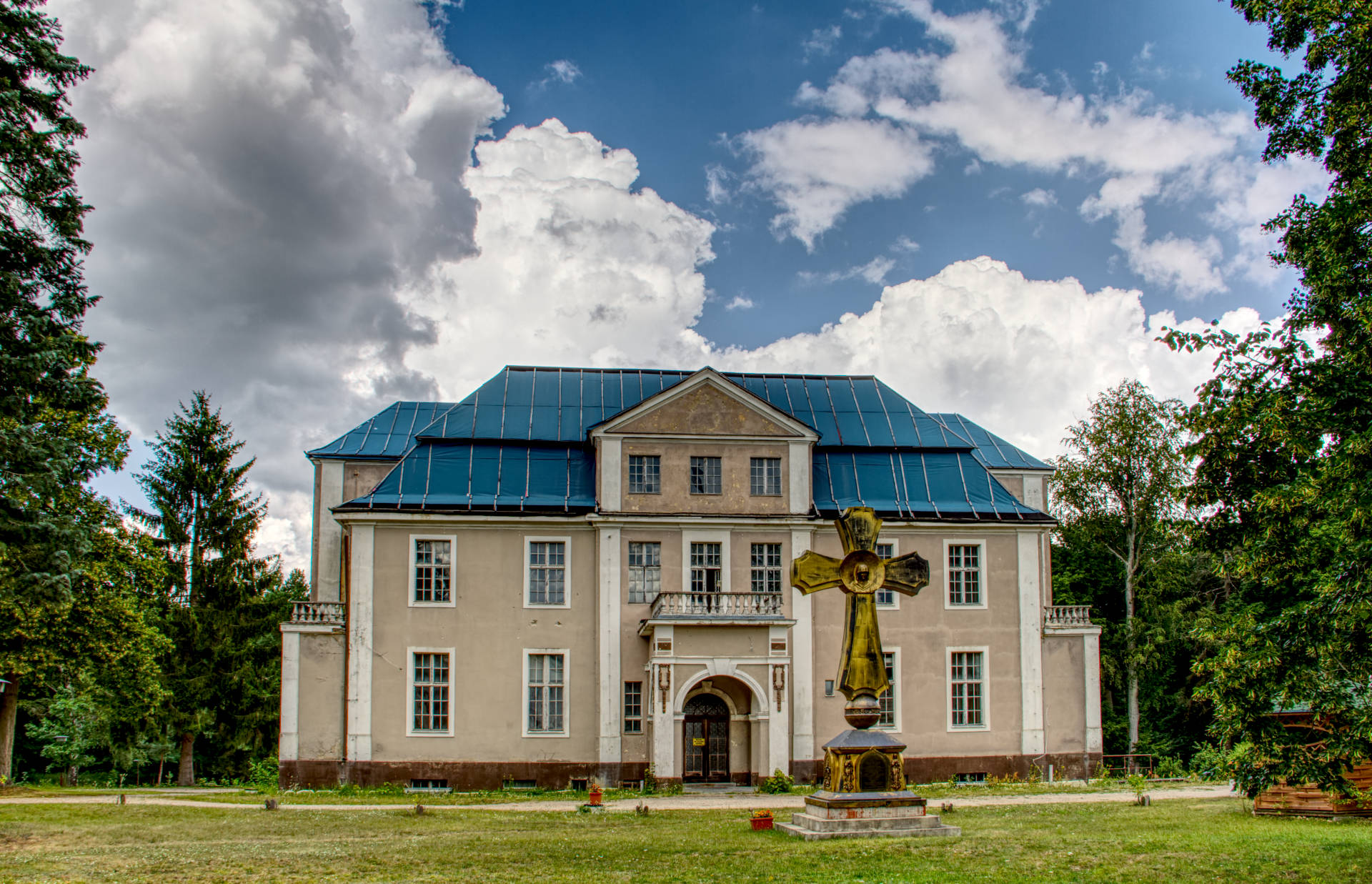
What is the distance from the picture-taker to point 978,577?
106 feet

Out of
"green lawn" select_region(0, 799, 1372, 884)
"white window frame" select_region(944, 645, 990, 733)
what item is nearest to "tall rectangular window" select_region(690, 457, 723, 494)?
"white window frame" select_region(944, 645, 990, 733)

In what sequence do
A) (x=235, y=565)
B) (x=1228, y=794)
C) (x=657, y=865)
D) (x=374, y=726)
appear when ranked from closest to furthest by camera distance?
(x=657, y=865) → (x=1228, y=794) → (x=374, y=726) → (x=235, y=565)

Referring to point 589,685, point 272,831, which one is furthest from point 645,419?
point 272,831

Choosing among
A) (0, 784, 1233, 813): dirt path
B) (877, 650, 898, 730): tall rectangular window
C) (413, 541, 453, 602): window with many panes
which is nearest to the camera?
(0, 784, 1233, 813): dirt path

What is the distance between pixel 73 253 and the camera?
53.8ft

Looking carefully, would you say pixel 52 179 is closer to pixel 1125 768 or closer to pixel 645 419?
pixel 645 419

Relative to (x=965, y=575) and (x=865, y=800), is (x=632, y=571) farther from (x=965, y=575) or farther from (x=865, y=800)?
(x=865, y=800)

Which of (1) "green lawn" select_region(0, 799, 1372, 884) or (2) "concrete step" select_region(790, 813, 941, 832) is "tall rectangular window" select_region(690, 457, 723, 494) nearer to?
(1) "green lawn" select_region(0, 799, 1372, 884)

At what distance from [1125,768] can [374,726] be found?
2302 cm

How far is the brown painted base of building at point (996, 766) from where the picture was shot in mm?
30750

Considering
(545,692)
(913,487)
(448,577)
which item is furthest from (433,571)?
(913,487)

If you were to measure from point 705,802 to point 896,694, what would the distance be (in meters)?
8.02

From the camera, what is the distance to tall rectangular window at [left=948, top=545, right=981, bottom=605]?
32000 millimetres

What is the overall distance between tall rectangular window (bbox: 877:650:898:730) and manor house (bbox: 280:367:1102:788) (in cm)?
7
